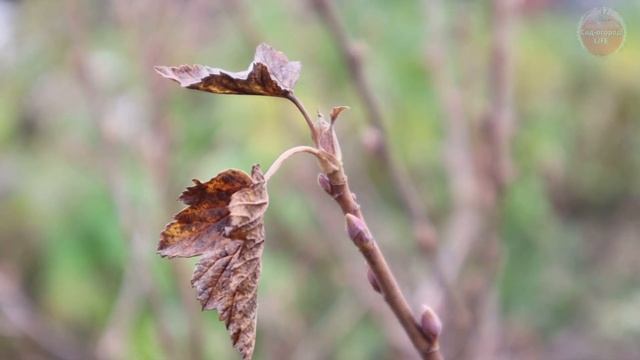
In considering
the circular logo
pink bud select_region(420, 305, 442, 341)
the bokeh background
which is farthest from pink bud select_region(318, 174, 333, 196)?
the bokeh background

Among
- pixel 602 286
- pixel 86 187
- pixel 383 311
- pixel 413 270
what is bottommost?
pixel 602 286

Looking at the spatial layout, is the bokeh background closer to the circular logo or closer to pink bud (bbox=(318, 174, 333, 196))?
the circular logo

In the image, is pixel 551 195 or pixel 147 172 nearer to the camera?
pixel 147 172

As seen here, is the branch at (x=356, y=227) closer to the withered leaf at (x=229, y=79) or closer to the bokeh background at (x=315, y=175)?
the withered leaf at (x=229, y=79)

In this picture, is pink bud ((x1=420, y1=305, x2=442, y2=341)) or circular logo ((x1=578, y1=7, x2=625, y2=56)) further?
circular logo ((x1=578, y1=7, x2=625, y2=56))

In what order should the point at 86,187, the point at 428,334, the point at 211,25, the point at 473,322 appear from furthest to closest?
1. the point at 211,25
2. the point at 86,187
3. the point at 473,322
4. the point at 428,334

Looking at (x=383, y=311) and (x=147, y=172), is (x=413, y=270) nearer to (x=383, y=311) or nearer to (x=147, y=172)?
(x=383, y=311)

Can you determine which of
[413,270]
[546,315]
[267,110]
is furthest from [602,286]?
[267,110]

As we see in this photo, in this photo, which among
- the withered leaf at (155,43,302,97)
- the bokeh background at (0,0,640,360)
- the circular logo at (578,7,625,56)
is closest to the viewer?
the withered leaf at (155,43,302,97)
